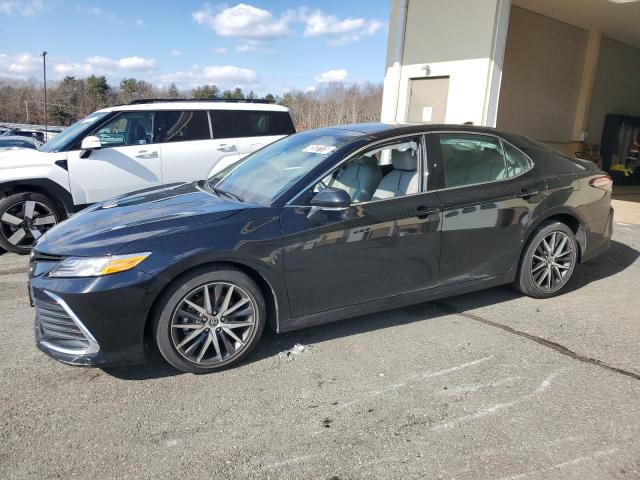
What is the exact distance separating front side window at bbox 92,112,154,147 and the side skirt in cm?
460

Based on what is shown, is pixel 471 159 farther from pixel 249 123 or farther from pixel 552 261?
pixel 249 123

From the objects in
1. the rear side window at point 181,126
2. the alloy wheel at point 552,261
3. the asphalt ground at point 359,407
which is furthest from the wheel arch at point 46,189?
the alloy wheel at point 552,261

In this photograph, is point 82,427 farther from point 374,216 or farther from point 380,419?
point 374,216

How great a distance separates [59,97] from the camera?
66000 millimetres

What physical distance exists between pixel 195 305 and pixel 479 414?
1.81 m

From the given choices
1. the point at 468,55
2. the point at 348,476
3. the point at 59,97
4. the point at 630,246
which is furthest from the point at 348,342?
the point at 59,97

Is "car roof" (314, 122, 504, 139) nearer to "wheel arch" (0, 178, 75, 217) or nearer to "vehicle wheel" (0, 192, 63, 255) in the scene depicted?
"wheel arch" (0, 178, 75, 217)

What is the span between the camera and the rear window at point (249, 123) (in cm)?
751

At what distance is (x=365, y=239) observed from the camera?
3.53 meters

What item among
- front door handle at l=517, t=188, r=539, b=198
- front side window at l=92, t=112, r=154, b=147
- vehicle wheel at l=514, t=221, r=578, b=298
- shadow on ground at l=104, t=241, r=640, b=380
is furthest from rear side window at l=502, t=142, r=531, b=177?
front side window at l=92, t=112, r=154, b=147

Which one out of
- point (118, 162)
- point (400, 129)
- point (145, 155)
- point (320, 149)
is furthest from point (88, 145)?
point (400, 129)

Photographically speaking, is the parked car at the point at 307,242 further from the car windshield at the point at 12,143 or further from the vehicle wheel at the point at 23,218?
the car windshield at the point at 12,143

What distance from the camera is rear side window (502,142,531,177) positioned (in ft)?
14.2

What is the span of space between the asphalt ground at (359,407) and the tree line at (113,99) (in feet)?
162
